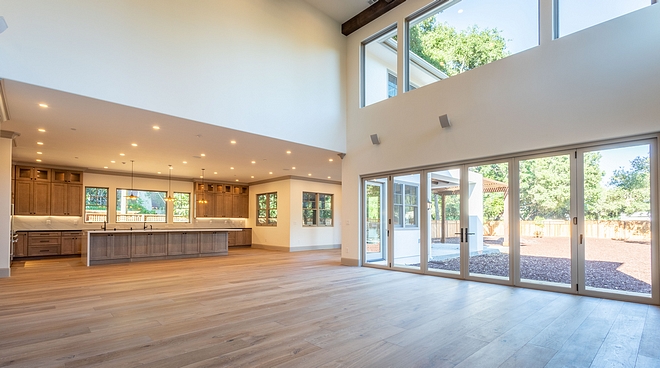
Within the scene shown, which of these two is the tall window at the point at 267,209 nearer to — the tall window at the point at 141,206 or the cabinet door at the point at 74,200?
the tall window at the point at 141,206

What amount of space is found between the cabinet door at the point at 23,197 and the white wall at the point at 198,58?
805 cm

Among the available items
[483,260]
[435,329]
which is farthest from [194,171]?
[435,329]

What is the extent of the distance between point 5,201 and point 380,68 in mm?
8415

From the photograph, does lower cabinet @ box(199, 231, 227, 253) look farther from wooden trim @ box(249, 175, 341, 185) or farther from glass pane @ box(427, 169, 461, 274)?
glass pane @ box(427, 169, 461, 274)

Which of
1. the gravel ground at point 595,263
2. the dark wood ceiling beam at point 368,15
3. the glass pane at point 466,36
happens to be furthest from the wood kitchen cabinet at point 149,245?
the gravel ground at point 595,263

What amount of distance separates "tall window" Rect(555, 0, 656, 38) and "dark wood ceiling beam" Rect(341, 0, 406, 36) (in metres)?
3.26

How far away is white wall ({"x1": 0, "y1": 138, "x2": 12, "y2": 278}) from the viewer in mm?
6523

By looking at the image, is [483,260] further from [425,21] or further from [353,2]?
[353,2]

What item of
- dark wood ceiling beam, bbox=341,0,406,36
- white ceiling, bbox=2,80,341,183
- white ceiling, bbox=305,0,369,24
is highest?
white ceiling, bbox=305,0,369,24

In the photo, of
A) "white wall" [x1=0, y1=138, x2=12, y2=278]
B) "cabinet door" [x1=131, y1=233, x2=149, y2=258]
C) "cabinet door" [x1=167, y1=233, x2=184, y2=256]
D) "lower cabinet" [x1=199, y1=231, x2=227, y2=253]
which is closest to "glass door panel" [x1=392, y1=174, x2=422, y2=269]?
"lower cabinet" [x1=199, y1=231, x2=227, y2=253]

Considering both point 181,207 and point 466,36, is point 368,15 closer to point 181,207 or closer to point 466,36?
point 466,36

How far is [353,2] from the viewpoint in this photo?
7.88 metres

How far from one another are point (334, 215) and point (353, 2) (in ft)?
27.4

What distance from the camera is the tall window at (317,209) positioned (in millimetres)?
13125
